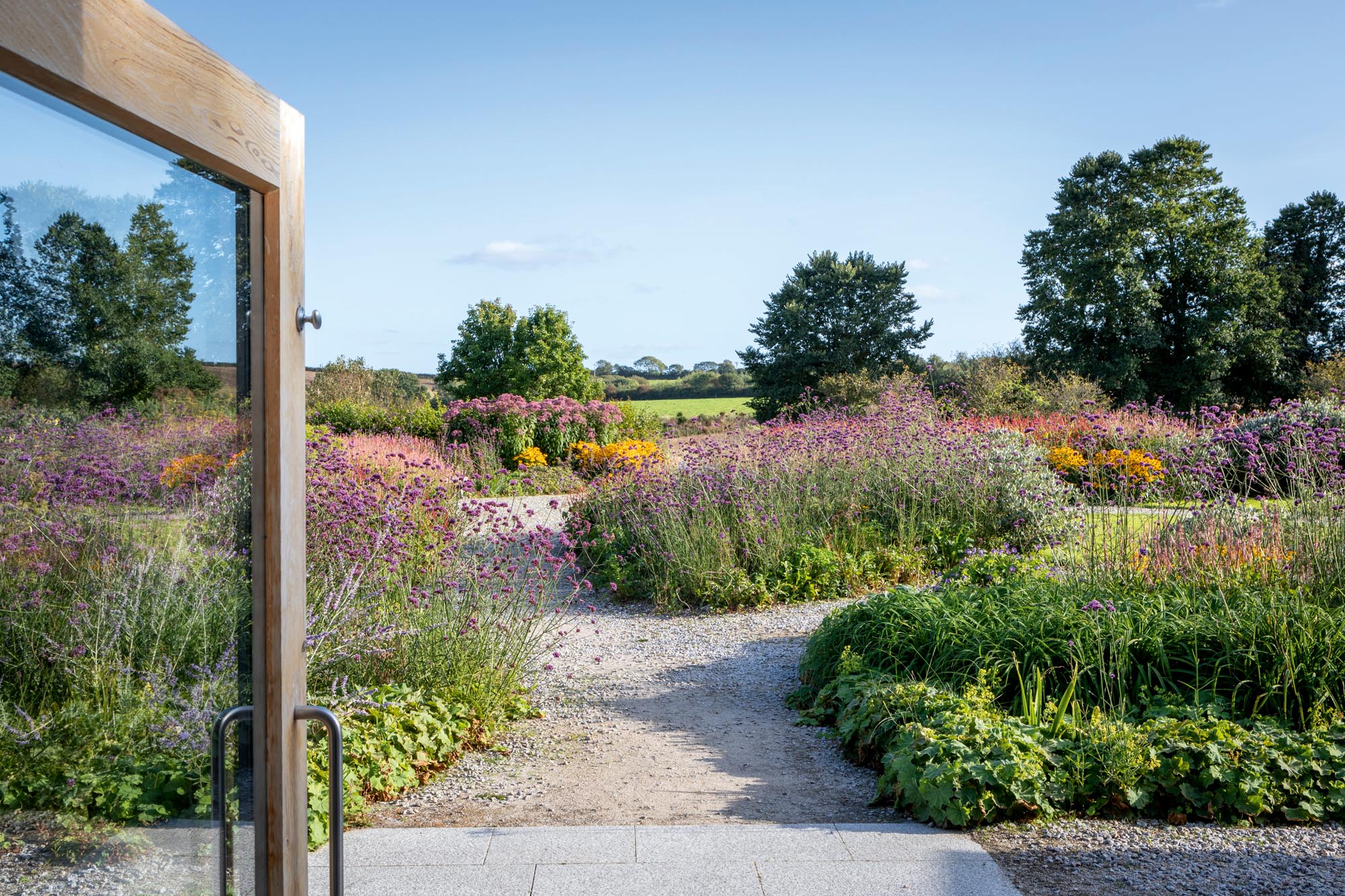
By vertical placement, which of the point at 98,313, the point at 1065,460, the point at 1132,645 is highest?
the point at 98,313

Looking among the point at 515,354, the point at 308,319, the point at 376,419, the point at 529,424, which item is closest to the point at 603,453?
the point at 529,424

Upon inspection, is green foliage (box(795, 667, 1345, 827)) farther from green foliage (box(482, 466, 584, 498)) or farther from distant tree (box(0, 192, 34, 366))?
green foliage (box(482, 466, 584, 498))

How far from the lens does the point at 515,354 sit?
91.4 feet

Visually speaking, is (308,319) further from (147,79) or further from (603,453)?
(603,453)

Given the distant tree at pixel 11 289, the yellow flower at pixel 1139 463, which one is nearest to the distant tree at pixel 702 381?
the yellow flower at pixel 1139 463

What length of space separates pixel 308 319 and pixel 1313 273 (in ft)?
116

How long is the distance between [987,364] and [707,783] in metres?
19.7

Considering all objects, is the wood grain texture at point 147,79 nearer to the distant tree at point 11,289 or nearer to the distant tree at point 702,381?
the distant tree at point 11,289

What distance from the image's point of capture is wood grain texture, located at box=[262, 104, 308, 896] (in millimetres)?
1524

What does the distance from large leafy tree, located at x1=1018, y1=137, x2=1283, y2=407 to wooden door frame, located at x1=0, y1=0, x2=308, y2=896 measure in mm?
28262

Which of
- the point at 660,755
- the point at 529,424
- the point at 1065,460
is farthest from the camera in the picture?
the point at 529,424

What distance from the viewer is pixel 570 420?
54.0 feet

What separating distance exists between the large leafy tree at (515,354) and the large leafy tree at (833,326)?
A: 650 cm

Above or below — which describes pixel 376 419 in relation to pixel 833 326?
below
